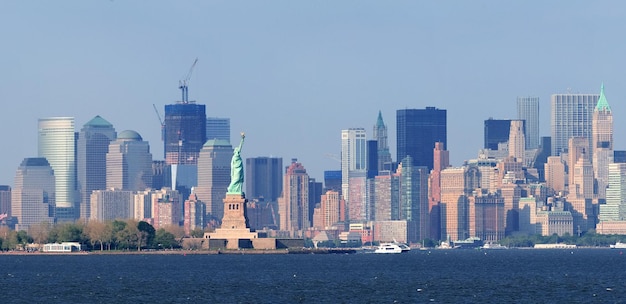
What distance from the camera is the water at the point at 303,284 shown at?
390ft

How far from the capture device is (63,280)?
14912cm

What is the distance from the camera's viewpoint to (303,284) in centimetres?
13938

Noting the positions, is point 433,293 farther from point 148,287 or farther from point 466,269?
point 466,269

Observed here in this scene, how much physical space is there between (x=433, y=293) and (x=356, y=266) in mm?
66843

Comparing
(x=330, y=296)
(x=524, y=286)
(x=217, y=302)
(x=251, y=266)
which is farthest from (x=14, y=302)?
(x=251, y=266)

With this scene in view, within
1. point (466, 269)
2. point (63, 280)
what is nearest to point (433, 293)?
point (63, 280)

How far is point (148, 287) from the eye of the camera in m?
134

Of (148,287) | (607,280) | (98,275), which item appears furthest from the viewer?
(98,275)

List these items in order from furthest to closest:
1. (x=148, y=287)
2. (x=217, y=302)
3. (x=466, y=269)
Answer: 1. (x=466, y=269)
2. (x=148, y=287)
3. (x=217, y=302)

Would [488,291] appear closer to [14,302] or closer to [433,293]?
[433,293]

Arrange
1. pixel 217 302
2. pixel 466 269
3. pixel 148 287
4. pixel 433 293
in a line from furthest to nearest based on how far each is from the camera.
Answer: pixel 466 269 < pixel 148 287 < pixel 433 293 < pixel 217 302

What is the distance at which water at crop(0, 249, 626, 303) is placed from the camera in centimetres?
11900

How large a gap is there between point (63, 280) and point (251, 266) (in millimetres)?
39749

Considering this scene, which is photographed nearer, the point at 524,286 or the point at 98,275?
the point at 524,286
